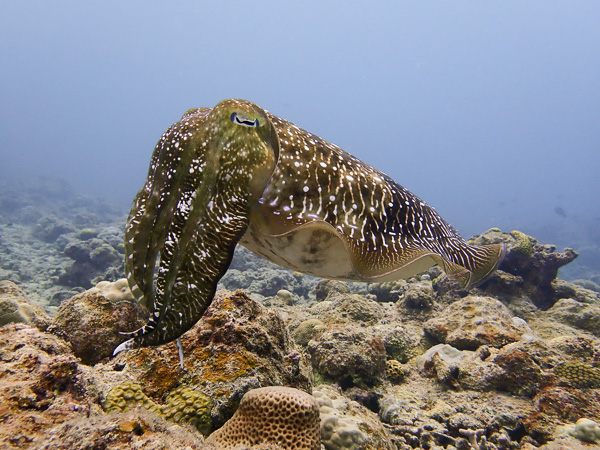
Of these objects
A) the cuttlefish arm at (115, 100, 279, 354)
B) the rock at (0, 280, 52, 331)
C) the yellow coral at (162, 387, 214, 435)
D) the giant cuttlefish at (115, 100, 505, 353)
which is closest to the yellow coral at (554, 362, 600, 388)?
the giant cuttlefish at (115, 100, 505, 353)

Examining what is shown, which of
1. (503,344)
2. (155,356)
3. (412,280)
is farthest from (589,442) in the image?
(412,280)

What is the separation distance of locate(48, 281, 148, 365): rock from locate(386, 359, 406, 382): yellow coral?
410 cm

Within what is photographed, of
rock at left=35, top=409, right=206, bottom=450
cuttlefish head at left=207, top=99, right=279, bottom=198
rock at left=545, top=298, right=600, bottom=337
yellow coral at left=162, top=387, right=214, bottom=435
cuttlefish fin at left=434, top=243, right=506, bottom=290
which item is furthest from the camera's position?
rock at left=545, top=298, right=600, bottom=337

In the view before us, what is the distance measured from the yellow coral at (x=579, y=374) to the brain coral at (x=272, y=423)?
4.26 meters

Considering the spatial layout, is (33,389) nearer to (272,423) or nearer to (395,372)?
(272,423)

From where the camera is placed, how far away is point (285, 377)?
347 cm

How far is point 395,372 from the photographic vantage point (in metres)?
5.46

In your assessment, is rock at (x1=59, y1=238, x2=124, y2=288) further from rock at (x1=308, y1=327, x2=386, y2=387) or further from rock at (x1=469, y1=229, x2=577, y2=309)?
rock at (x1=469, y1=229, x2=577, y2=309)

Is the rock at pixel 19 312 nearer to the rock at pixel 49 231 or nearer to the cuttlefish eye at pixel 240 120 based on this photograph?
the cuttlefish eye at pixel 240 120

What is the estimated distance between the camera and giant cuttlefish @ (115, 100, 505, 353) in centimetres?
203

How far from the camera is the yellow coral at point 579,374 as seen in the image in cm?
453

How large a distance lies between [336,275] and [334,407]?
1832 mm

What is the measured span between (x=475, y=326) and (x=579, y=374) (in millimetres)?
1662

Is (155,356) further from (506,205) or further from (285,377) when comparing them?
(506,205)
